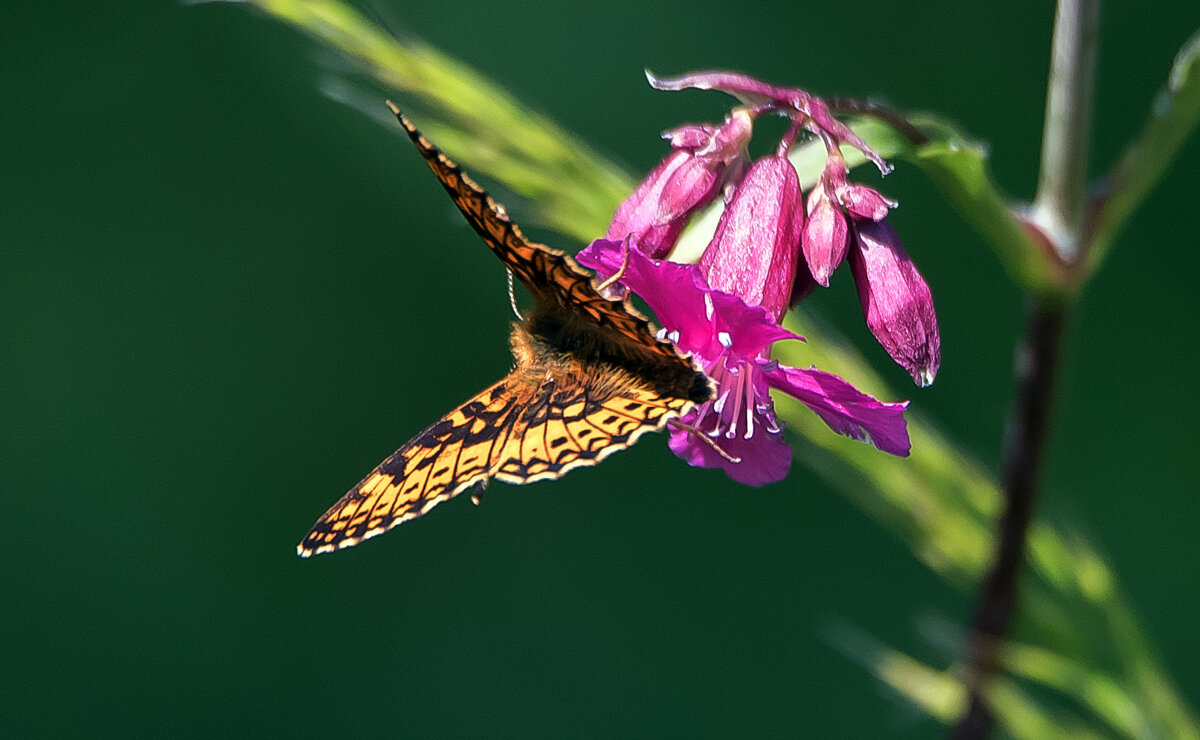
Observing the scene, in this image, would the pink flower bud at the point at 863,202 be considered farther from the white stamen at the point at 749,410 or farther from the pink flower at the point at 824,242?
the white stamen at the point at 749,410

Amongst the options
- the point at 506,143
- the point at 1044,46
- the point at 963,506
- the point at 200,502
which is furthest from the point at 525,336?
the point at 200,502

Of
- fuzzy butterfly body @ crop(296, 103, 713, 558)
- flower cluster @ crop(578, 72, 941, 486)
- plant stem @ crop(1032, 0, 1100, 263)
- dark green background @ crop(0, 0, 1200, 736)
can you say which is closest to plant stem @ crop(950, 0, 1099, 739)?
plant stem @ crop(1032, 0, 1100, 263)

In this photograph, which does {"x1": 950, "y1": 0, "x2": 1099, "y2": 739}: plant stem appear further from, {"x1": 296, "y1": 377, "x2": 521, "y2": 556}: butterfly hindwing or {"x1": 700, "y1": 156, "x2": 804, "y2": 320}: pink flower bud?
{"x1": 296, "y1": 377, "x2": 521, "y2": 556}: butterfly hindwing

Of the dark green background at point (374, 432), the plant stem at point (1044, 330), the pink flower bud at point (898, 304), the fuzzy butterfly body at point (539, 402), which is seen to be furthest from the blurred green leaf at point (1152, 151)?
the dark green background at point (374, 432)

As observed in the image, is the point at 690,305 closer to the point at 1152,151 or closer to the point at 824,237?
the point at 824,237

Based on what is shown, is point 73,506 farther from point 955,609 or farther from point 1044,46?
point 1044,46
